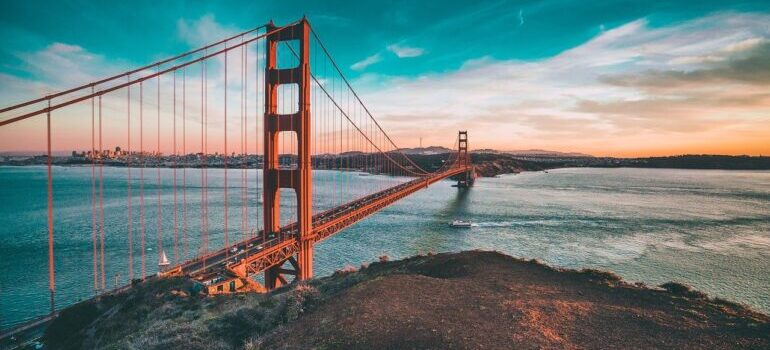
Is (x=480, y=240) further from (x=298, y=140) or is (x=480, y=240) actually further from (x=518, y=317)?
(x=518, y=317)

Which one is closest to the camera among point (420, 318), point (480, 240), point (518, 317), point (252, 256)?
point (420, 318)

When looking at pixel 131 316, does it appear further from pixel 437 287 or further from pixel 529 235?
pixel 529 235

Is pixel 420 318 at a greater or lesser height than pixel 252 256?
lesser

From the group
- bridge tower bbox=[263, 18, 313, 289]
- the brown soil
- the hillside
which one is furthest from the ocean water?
the brown soil

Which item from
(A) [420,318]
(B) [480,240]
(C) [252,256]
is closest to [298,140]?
(C) [252,256]

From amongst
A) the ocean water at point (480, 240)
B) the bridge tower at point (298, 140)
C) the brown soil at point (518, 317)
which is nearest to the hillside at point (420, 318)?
the brown soil at point (518, 317)

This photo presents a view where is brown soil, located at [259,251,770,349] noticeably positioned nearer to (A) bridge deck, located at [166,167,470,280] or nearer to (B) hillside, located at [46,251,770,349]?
(B) hillside, located at [46,251,770,349]
